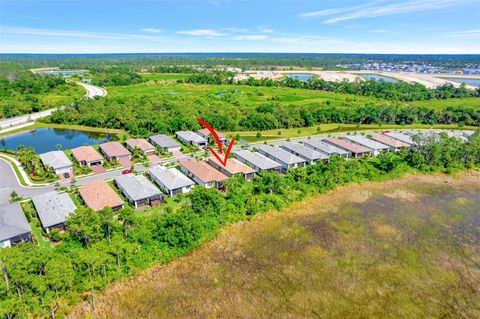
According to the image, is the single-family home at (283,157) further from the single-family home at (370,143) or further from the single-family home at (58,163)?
the single-family home at (58,163)

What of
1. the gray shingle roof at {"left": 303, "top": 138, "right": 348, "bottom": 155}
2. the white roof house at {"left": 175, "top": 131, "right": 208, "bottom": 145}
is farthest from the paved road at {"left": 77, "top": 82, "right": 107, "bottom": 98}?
the gray shingle roof at {"left": 303, "top": 138, "right": 348, "bottom": 155}

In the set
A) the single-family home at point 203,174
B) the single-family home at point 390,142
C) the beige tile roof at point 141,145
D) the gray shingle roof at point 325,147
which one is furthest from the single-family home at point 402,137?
the beige tile roof at point 141,145

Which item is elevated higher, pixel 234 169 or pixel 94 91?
pixel 94 91

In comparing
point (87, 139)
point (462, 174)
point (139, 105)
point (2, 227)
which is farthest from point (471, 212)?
point (139, 105)

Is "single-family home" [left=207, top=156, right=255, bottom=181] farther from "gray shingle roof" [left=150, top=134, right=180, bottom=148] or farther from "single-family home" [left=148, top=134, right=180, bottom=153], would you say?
"gray shingle roof" [left=150, top=134, right=180, bottom=148]

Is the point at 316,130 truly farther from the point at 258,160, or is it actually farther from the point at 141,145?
the point at 141,145

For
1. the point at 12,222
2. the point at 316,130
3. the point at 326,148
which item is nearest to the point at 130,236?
the point at 12,222
